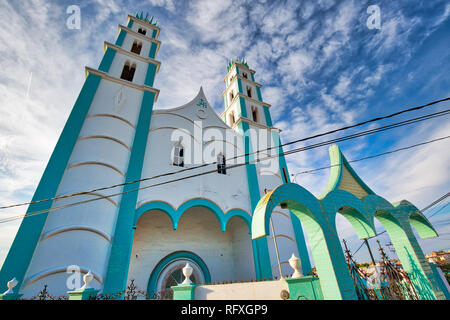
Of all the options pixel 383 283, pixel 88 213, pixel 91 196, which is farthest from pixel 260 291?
pixel 91 196

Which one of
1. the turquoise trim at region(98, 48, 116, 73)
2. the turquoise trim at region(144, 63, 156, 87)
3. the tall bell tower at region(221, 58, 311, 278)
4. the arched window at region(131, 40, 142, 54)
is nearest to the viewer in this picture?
the tall bell tower at region(221, 58, 311, 278)

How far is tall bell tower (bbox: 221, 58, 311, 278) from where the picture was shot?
31.1 feet

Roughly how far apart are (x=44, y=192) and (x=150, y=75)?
→ 310 inches

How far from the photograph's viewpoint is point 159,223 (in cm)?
988

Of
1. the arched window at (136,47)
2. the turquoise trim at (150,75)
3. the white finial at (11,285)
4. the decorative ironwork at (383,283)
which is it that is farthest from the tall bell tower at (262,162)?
the arched window at (136,47)

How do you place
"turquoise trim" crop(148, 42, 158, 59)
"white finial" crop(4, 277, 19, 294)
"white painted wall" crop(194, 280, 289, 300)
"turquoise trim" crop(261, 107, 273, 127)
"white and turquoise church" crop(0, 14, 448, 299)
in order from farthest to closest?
1. "turquoise trim" crop(261, 107, 273, 127)
2. "turquoise trim" crop(148, 42, 158, 59)
3. "white and turquoise church" crop(0, 14, 448, 299)
4. "white finial" crop(4, 277, 19, 294)
5. "white painted wall" crop(194, 280, 289, 300)

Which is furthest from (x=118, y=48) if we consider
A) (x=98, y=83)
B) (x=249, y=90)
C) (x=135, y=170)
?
(x=249, y=90)

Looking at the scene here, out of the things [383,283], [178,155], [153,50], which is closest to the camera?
[383,283]

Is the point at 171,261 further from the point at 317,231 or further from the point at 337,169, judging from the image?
the point at 337,169

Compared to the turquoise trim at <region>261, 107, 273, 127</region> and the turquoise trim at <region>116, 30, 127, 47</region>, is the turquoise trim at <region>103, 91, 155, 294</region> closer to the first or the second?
the turquoise trim at <region>116, 30, 127, 47</region>

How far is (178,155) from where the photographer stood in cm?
987

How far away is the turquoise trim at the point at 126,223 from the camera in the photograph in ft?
21.0

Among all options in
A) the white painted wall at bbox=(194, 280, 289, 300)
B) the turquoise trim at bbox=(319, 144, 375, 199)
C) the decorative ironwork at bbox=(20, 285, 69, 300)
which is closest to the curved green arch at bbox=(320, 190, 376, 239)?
the turquoise trim at bbox=(319, 144, 375, 199)

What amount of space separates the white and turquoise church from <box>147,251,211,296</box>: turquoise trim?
0.04 metres
